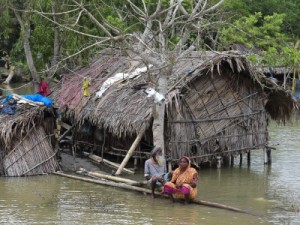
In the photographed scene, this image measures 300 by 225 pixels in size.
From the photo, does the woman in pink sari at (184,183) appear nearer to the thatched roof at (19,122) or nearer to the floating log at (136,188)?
the floating log at (136,188)

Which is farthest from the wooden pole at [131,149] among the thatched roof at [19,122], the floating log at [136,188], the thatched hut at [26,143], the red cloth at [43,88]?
the red cloth at [43,88]

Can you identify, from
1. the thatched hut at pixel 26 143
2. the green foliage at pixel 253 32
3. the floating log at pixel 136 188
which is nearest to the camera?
the floating log at pixel 136 188

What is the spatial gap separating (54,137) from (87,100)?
1.85 metres

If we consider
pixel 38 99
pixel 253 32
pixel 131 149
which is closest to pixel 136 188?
pixel 131 149

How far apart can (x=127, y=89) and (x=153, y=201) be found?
441 cm

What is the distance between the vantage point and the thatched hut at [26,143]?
13586 mm

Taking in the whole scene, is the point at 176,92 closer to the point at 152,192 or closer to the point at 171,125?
the point at 171,125

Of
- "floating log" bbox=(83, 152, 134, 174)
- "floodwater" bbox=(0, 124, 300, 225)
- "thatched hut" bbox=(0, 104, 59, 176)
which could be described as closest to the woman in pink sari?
"floodwater" bbox=(0, 124, 300, 225)

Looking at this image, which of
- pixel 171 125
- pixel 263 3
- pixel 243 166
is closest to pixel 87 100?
pixel 171 125

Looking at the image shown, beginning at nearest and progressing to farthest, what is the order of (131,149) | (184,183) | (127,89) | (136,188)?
(184,183)
(136,188)
(131,149)
(127,89)

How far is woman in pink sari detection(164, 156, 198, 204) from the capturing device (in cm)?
1079

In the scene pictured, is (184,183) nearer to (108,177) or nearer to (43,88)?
(108,177)

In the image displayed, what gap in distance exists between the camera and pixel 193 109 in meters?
14.2

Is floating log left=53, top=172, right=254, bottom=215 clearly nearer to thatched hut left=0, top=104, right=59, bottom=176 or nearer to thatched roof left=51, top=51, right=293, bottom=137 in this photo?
thatched hut left=0, top=104, right=59, bottom=176
